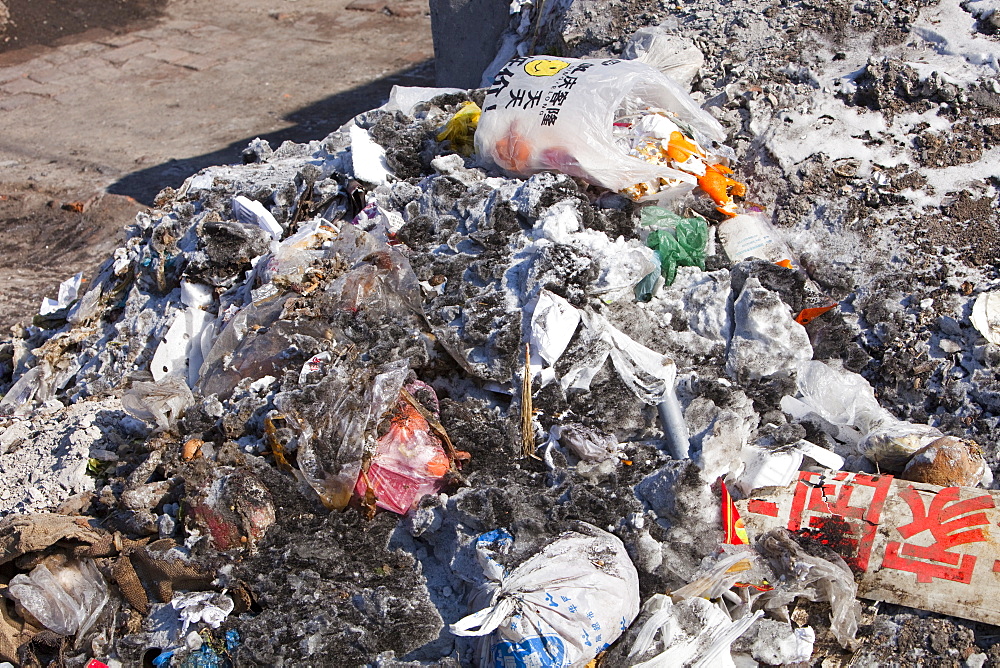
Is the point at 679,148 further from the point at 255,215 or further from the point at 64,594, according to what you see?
the point at 64,594

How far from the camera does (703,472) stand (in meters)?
2.31

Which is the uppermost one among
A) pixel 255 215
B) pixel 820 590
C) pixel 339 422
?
pixel 255 215

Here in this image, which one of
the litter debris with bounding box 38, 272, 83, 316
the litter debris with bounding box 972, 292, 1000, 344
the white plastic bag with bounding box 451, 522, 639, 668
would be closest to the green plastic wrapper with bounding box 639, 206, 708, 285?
the litter debris with bounding box 972, 292, 1000, 344

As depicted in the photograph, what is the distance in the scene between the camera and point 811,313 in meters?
2.91

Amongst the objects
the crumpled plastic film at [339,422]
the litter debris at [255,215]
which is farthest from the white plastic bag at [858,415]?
the litter debris at [255,215]

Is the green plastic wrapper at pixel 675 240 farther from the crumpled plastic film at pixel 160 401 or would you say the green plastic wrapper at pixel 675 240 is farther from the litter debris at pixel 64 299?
the litter debris at pixel 64 299

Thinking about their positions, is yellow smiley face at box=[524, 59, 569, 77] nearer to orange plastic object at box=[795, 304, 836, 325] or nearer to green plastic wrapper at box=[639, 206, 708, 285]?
green plastic wrapper at box=[639, 206, 708, 285]

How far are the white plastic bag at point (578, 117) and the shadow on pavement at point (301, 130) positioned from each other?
12.0 feet

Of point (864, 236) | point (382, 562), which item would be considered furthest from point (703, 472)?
point (864, 236)

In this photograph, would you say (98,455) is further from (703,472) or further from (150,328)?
(703,472)

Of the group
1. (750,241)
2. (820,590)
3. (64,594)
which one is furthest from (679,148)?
(64,594)

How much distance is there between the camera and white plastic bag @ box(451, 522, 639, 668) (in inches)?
73.4

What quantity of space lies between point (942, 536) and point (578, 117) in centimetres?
195

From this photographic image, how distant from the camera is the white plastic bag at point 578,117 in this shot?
3.06 m
